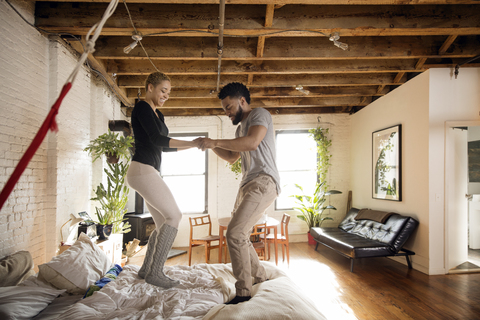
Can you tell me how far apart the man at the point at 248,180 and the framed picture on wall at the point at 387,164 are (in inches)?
141

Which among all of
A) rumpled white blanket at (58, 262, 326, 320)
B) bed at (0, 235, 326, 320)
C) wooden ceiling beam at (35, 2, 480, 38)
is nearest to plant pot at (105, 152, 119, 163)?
wooden ceiling beam at (35, 2, 480, 38)

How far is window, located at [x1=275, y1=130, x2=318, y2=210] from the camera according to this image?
6.68 m

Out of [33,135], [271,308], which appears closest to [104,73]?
[33,135]

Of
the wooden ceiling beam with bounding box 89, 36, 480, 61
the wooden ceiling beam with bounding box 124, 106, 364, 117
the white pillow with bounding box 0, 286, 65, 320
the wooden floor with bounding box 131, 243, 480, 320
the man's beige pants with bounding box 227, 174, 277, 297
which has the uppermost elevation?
the wooden ceiling beam with bounding box 89, 36, 480, 61

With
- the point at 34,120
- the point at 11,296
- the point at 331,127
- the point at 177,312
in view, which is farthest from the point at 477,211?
the point at 34,120

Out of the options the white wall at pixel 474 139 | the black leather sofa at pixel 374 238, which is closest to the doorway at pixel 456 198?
the black leather sofa at pixel 374 238

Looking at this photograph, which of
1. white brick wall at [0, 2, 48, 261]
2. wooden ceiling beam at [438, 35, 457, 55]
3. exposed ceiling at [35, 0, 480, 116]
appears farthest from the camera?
wooden ceiling beam at [438, 35, 457, 55]

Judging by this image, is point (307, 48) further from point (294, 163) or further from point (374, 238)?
point (294, 163)

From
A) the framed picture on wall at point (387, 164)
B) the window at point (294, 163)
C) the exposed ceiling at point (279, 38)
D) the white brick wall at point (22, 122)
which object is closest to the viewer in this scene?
the white brick wall at point (22, 122)

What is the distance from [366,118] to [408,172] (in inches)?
74.4

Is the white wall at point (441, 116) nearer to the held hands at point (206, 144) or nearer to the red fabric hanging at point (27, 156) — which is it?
the held hands at point (206, 144)

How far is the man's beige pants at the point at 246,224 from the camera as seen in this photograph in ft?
5.94

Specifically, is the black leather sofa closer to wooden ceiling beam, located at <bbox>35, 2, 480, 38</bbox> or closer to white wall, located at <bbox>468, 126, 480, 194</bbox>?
white wall, located at <bbox>468, 126, 480, 194</bbox>

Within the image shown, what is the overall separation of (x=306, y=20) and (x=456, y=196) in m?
3.42
